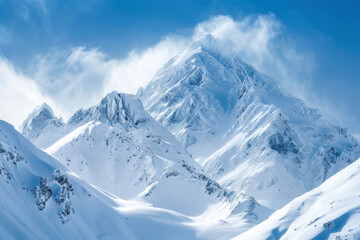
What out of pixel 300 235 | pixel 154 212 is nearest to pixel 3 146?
pixel 154 212

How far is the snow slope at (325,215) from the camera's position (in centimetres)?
7019

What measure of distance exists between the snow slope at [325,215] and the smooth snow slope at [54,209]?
39248 millimetres

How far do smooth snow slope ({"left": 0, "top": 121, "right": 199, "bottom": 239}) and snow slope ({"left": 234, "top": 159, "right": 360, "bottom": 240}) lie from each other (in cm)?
3925

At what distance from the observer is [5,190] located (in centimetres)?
9306

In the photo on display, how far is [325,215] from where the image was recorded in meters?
76.4

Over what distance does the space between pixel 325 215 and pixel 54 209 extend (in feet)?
185

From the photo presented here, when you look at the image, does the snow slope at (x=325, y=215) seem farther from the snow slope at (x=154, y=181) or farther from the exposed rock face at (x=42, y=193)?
the snow slope at (x=154, y=181)

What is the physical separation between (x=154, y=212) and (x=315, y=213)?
65.4 m

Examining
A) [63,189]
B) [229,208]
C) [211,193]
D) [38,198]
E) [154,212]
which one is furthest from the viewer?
[211,193]

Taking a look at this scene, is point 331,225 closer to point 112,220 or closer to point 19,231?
point 19,231

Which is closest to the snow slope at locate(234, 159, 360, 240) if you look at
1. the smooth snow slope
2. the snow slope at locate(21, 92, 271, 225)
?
the smooth snow slope

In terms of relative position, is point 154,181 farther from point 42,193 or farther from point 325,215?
point 325,215

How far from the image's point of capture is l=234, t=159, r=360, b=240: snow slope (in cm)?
7019

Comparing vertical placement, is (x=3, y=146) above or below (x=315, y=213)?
above
